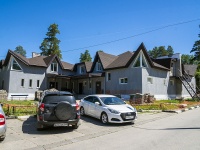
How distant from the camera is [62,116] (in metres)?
8.78

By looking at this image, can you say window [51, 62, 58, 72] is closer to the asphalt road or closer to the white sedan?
the white sedan

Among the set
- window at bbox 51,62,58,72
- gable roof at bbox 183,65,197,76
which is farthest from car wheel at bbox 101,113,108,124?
gable roof at bbox 183,65,197,76

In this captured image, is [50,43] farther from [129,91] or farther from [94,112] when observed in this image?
[94,112]

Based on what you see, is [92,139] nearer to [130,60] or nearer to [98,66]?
[130,60]

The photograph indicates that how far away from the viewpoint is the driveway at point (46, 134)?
7115mm

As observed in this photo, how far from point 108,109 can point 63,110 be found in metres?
3.18

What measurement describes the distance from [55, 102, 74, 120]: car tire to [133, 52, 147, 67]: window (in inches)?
772

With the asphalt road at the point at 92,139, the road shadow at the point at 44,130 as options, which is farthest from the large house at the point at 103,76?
the road shadow at the point at 44,130

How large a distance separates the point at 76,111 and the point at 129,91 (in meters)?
19.0

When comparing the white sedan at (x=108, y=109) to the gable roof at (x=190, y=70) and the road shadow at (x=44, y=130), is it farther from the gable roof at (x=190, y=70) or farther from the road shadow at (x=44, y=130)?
the gable roof at (x=190, y=70)

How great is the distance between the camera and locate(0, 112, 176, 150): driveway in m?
7.11

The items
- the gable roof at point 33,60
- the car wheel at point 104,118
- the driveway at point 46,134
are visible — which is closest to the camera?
the driveway at point 46,134

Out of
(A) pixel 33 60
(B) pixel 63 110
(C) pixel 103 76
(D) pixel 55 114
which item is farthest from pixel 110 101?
(A) pixel 33 60

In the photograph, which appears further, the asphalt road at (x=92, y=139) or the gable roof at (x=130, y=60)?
the gable roof at (x=130, y=60)
